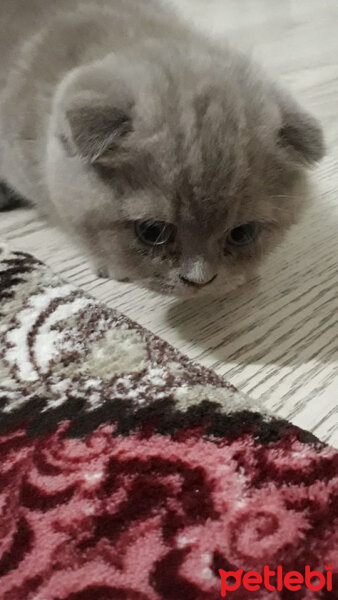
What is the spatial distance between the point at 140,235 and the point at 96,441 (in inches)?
10.9

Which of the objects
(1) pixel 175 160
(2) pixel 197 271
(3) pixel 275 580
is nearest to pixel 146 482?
(3) pixel 275 580

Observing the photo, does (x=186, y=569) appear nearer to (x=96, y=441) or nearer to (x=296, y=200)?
(x=96, y=441)

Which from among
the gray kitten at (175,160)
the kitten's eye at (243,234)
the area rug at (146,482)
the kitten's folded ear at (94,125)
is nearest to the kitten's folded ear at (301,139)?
the gray kitten at (175,160)

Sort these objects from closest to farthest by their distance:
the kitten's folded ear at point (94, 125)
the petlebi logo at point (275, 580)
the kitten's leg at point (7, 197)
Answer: the petlebi logo at point (275, 580)
the kitten's folded ear at point (94, 125)
the kitten's leg at point (7, 197)

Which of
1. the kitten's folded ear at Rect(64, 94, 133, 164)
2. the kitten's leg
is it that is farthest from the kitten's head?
the kitten's leg

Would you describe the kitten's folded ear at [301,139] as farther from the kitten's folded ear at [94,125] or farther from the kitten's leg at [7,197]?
the kitten's leg at [7,197]

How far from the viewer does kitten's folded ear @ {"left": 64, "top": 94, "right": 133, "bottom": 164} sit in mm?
721

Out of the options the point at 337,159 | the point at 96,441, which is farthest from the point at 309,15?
the point at 96,441

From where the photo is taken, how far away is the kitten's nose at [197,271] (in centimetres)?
78

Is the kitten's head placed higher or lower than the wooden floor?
higher

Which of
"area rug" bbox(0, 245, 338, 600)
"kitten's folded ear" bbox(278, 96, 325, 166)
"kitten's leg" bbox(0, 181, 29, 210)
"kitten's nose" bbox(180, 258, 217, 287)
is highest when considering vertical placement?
"kitten's folded ear" bbox(278, 96, 325, 166)

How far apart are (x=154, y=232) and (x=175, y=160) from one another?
10cm

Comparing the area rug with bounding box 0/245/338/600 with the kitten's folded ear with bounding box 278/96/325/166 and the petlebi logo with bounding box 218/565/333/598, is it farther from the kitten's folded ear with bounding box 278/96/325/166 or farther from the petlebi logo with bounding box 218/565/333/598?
the kitten's folded ear with bounding box 278/96/325/166

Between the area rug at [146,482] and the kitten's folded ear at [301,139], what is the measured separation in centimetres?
32
